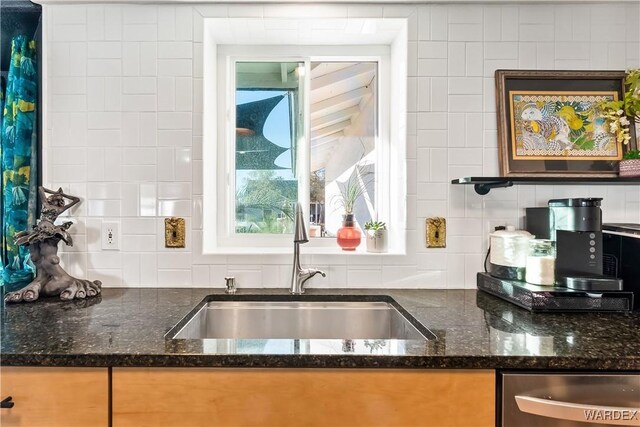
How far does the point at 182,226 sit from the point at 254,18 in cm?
89

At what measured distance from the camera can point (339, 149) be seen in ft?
5.98

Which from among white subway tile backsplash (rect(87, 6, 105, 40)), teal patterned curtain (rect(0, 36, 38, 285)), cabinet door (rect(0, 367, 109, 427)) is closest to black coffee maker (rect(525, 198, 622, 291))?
cabinet door (rect(0, 367, 109, 427))

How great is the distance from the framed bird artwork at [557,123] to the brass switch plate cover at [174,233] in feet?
4.27

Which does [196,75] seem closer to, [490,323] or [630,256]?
[490,323]

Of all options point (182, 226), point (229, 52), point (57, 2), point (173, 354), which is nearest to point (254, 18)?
point (229, 52)

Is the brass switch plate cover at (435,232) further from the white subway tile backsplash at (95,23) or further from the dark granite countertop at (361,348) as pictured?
the white subway tile backsplash at (95,23)

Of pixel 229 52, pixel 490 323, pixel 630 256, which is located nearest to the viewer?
pixel 490 323

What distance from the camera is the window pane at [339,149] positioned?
181 centimetres

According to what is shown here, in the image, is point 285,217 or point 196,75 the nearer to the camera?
point 196,75

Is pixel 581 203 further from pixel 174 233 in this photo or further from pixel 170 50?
pixel 170 50

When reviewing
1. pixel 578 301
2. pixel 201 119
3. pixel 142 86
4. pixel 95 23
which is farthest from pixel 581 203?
pixel 95 23

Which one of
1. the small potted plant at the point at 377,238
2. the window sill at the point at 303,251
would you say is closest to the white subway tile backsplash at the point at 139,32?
the window sill at the point at 303,251

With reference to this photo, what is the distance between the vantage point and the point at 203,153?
155 cm

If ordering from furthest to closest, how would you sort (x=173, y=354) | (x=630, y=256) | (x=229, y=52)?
1. (x=229, y=52)
2. (x=630, y=256)
3. (x=173, y=354)
